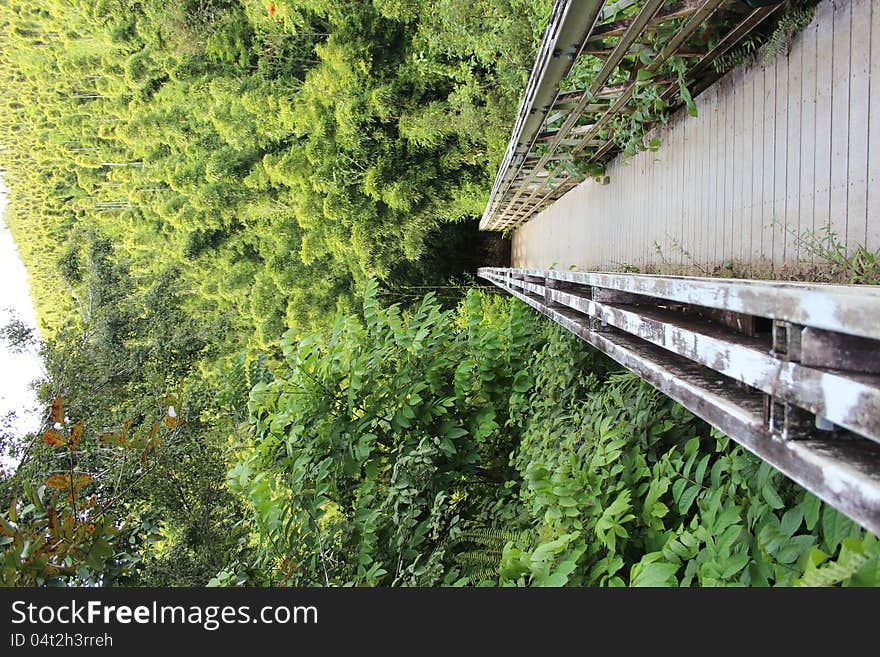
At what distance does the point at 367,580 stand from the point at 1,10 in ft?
80.1

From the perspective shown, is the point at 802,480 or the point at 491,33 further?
the point at 491,33

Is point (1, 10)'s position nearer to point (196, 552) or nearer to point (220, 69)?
point (220, 69)

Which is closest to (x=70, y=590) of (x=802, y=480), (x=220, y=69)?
(x=802, y=480)

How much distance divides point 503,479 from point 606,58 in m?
4.14

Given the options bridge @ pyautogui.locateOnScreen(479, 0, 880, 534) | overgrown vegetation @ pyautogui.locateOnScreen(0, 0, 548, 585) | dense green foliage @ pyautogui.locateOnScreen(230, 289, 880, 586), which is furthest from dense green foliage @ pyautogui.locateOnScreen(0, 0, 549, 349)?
dense green foliage @ pyautogui.locateOnScreen(230, 289, 880, 586)

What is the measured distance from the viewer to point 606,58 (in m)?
3.67

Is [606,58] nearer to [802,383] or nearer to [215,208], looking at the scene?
[802,383]

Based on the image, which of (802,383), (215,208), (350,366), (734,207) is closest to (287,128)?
(215,208)

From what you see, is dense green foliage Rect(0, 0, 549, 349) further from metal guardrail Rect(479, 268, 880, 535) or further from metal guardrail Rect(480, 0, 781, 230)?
metal guardrail Rect(479, 268, 880, 535)

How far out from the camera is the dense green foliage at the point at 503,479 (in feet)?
6.95

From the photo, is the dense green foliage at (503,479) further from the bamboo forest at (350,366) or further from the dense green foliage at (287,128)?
the dense green foliage at (287,128)

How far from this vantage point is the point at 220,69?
11648mm

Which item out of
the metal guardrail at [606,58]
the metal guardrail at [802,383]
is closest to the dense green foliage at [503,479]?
the metal guardrail at [802,383]

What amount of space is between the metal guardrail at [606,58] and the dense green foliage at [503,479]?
1.85 m
